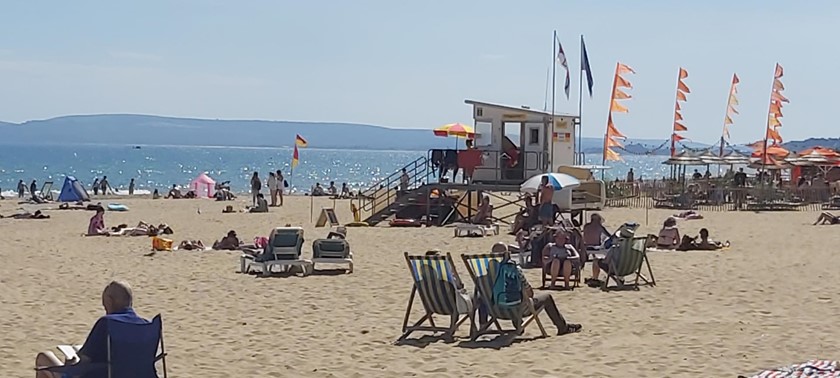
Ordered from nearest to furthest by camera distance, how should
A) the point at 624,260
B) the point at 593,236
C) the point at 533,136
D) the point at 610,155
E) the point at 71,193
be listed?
1. the point at 624,260
2. the point at 593,236
3. the point at 533,136
4. the point at 610,155
5. the point at 71,193

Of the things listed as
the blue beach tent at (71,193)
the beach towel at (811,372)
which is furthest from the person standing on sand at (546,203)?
the blue beach tent at (71,193)

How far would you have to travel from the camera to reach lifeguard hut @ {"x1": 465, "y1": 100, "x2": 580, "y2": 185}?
23281 mm

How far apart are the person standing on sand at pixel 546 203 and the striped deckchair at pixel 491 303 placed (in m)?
6.36

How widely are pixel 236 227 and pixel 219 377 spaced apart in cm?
1612

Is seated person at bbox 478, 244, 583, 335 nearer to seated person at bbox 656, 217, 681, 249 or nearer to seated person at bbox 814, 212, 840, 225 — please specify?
seated person at bbox 656, 217, 681, 249

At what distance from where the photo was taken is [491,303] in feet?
29.7

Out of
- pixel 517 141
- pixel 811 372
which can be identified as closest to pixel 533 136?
pixel 517 141

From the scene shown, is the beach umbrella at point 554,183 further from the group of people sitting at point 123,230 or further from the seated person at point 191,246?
the group of people sitting at point 123,230

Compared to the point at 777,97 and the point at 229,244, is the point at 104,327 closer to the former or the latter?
the point at 229,244

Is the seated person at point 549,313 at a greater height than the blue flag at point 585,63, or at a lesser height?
lesser

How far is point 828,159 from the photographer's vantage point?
33688mm

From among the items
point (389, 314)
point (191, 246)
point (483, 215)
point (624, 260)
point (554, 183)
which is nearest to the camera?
point (389, 314)

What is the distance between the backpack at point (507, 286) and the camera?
890 centimetres

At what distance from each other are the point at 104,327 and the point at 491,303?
398 cm
